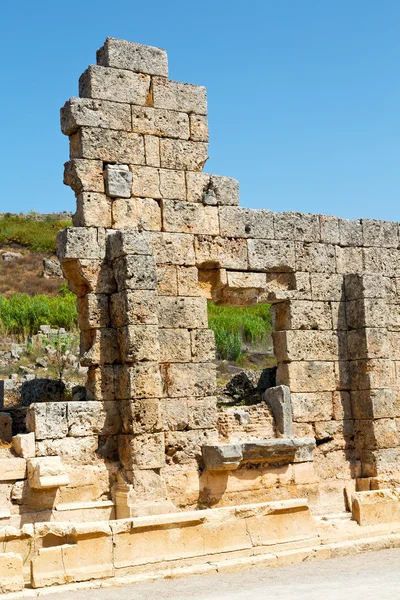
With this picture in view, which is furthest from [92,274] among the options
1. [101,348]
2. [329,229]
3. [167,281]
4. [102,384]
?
[329,229]

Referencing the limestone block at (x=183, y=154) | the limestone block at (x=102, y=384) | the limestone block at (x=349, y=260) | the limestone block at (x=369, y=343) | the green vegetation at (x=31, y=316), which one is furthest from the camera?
the green vegetation at (x=31, y=316)

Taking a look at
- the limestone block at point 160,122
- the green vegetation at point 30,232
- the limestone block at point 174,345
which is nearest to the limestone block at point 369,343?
the limestone block at point 174,345

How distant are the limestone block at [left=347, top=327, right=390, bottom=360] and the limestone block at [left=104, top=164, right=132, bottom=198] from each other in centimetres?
395

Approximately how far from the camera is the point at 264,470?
408 inches

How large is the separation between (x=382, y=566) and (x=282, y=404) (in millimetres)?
2993

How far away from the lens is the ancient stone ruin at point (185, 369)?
8.68 meters

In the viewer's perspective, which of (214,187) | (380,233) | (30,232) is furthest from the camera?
(30,232)

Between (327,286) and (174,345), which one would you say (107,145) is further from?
(327,286)

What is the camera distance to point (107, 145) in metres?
10.1

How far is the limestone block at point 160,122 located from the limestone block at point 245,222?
1.18 metres

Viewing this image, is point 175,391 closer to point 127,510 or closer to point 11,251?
point 127,510

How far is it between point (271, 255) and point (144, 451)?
11.3ft

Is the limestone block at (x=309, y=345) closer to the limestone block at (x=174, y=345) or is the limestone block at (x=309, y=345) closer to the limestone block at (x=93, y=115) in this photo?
the limestone block at (x=174, y=345)

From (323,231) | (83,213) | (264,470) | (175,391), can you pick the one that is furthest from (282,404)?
(83,213)
